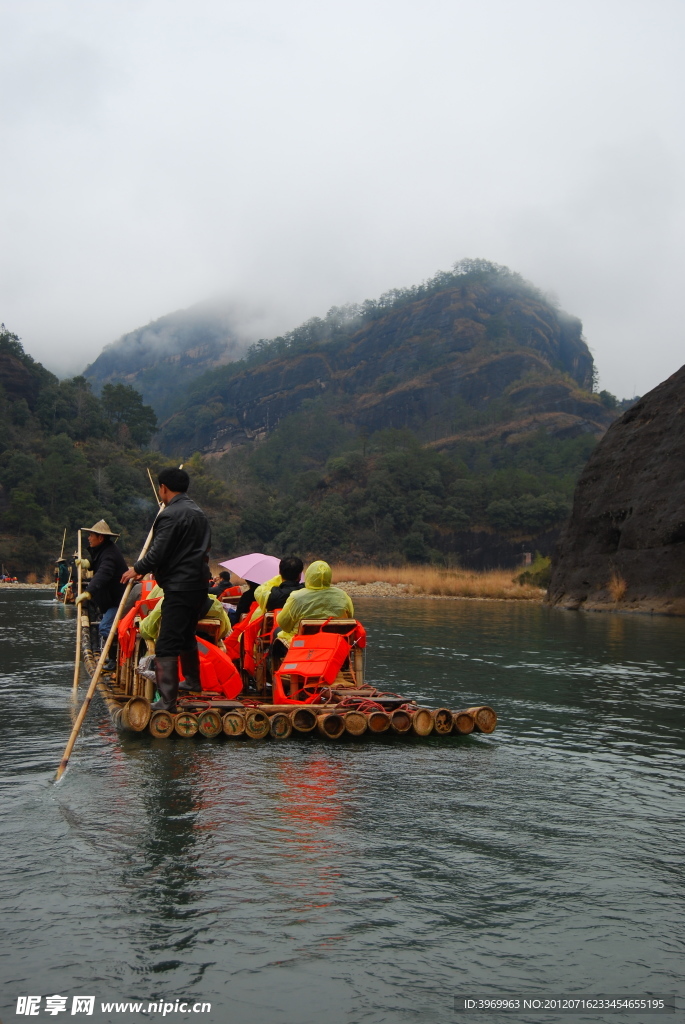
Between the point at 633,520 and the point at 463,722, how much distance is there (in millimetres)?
28556

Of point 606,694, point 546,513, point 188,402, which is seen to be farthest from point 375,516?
point 188,402

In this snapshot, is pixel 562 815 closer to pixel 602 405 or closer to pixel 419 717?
pixel 419 717

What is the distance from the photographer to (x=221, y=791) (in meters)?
6.04

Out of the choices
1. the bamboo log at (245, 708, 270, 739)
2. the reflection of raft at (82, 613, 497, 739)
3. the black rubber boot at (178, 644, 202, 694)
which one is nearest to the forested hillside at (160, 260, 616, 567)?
the reflection of raft at (82, 613, 497, 739)

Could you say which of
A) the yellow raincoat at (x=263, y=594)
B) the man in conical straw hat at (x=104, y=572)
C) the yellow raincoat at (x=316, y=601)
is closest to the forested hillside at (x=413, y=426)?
the man in conical straw hat at (x=104, y=572)

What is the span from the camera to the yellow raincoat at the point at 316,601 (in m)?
8.90

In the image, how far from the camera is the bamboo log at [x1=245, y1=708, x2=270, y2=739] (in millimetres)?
7680

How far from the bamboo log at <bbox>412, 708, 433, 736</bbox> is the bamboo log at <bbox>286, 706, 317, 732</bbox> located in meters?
0.87

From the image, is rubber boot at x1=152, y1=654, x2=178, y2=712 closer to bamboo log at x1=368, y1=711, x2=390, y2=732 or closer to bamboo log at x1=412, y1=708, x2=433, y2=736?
bamboo log at x1=368, y1=711, x2=390, y2=732

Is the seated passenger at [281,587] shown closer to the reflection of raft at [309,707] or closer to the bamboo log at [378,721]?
the reflection of raft at [309,707]

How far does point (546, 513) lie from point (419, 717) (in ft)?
265

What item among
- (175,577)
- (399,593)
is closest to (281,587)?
(175,577)

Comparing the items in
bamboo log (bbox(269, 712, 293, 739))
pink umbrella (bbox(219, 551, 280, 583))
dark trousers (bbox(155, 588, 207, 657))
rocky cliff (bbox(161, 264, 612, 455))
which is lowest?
bamboo log (bbox(269, 712, 293, 739))

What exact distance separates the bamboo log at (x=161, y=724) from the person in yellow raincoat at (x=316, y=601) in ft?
5.95
